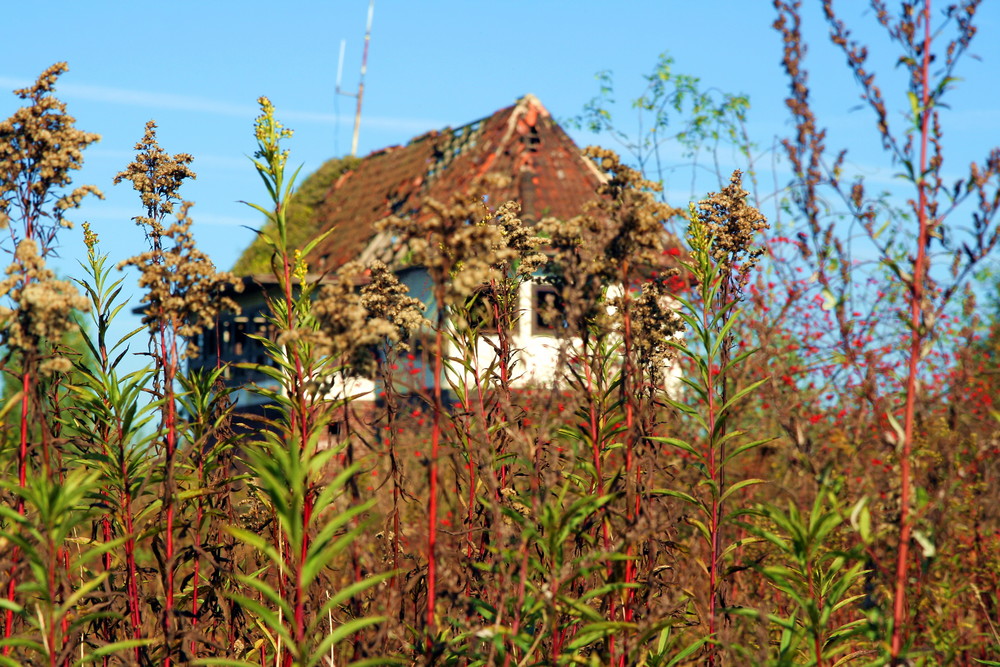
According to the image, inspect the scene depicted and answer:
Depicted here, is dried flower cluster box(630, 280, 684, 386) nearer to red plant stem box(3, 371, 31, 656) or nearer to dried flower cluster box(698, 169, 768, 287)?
dried flower cluster box(698, 169, 768, 287)

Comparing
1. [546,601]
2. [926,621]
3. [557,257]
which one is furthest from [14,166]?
[926,621]

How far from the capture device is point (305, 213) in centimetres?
3039

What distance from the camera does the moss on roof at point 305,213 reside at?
2801 centimetres

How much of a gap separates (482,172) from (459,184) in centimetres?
73

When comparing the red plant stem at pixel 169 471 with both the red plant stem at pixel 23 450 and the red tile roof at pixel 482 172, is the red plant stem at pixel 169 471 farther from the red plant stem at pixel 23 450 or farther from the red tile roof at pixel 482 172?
the red tile roof at pixel 482 172

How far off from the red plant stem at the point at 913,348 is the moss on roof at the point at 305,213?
24.2 m

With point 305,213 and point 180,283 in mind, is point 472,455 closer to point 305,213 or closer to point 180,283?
point 180,283

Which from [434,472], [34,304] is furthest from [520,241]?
[34,304]

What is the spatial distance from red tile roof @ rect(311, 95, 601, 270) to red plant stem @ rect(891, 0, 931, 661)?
15.7 metres

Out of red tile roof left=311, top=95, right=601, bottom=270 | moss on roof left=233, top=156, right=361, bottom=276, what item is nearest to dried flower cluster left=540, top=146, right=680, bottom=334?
red tile roof left=311, top=95, right=601, bottom=270

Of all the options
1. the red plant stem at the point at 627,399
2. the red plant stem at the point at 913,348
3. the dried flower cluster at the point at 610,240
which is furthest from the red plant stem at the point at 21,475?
the red plant stem at the point at 913,348

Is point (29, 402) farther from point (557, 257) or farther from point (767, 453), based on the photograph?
point (767, 453)

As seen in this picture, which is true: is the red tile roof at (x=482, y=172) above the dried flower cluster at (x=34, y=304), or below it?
above

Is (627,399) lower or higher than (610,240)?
lower
